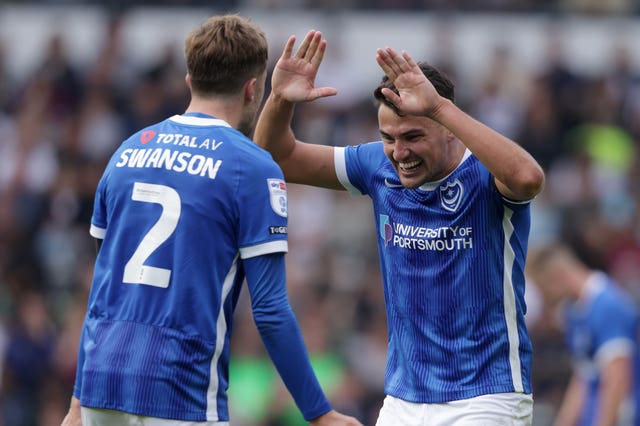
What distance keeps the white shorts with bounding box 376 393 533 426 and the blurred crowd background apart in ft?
16.6

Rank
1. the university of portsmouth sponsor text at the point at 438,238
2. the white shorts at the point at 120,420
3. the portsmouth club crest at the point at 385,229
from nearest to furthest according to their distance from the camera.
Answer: the white shorts at the point at 120,420, the university of portsmouth sponsor text at the point at 438,238, the portsmouth club crest at the point at 385,229

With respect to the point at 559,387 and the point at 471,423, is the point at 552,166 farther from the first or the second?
the point at 471,423

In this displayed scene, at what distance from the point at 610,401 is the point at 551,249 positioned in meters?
1.24

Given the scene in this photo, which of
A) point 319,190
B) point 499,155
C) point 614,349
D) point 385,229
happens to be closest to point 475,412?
point 385,229

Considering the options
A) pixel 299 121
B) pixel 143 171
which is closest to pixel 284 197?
pixel 143 171

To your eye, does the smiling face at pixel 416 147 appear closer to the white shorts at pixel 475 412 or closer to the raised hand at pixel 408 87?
the raised hand at pixel 408 87

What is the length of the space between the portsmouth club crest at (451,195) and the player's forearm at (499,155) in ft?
0.93

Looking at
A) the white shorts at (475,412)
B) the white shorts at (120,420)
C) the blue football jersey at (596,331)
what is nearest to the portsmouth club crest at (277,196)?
the white shorts at (120,420)

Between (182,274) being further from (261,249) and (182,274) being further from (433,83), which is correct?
(433,83)

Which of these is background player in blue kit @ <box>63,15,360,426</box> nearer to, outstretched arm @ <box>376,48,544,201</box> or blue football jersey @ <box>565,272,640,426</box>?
outstretched arm @ <box>376,48,544,201</box>

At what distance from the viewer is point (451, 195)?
5.43m

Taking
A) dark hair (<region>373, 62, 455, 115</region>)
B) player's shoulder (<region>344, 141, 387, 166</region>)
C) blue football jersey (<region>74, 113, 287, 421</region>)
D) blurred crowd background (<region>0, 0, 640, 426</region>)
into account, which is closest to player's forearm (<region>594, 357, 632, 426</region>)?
blurred crowd background (<region>0, 0, 640, 426</region>)

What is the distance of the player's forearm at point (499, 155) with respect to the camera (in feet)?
16.6

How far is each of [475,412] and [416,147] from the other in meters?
1.20
